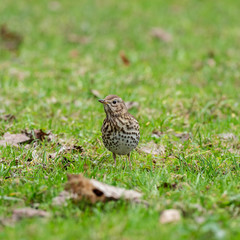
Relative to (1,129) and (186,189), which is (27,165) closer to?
(1,129)

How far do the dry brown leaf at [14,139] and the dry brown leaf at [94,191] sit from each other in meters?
2.26

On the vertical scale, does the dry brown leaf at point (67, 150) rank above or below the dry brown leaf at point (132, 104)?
below

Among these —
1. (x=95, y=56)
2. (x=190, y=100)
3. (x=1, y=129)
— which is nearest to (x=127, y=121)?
(x=1, y=129)

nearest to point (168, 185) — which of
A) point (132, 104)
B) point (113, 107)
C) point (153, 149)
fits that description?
point (113, 107)

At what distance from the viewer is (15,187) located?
4.43m

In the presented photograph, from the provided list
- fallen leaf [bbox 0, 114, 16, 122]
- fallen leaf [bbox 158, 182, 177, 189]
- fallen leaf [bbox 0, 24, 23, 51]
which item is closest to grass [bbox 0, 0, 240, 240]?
fallen leaf [bbox 158, 182, 177, 189]

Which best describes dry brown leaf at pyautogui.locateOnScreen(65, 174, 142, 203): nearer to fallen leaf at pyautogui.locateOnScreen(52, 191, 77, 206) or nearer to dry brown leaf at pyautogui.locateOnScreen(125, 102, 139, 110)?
fallen leaf at pyautogui.locateOnScreen(52, 191, 77, 206)

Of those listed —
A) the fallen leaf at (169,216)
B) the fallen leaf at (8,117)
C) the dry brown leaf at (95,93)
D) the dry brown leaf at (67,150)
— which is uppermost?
Answer: the fallen leaf at (169,216)

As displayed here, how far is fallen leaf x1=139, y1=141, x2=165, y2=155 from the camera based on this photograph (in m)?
6.16

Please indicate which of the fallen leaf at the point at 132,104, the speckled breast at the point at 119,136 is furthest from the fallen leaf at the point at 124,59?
the speckled breast at the point at 119,136

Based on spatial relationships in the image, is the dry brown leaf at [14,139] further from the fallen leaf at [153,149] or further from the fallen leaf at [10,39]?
the fallen leaf at [10,39]

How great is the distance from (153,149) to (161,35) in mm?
8199

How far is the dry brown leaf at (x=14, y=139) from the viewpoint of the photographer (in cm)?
624

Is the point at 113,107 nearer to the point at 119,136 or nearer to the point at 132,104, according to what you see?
the point at 119,136
